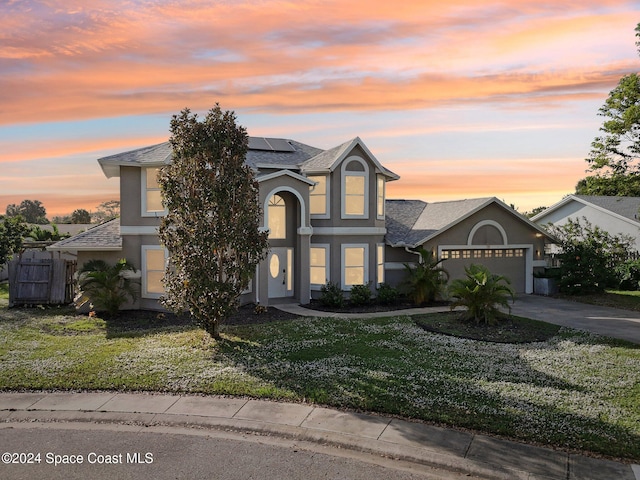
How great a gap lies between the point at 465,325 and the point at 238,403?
9.28 meters

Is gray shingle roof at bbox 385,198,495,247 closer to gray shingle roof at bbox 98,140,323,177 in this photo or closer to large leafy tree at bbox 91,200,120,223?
gray shingle roof at bbox 98,140,323,177

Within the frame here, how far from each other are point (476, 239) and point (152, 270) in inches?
557

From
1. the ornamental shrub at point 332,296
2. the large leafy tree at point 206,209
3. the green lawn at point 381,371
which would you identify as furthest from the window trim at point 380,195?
the large leafy tree at point 206,209

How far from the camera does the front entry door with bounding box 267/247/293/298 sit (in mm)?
22000

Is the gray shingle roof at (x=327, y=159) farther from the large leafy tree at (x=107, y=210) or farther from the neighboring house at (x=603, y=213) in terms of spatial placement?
the large leafy tree at (x=107, y=210)

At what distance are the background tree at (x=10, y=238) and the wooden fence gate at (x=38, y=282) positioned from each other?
10.1ft

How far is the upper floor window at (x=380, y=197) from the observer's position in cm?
2322

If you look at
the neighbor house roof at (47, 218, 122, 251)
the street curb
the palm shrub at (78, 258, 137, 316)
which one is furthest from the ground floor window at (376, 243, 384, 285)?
the street curb

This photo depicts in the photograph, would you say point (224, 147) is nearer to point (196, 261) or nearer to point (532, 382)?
point (196, 261)

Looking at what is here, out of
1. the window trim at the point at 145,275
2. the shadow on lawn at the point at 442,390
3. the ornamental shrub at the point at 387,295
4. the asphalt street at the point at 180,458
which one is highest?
the window trim at the point at 145,275

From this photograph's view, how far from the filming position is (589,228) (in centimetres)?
3062

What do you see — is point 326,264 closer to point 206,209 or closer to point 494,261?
point 494,261

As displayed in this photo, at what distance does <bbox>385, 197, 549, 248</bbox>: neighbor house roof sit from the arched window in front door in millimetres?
4830

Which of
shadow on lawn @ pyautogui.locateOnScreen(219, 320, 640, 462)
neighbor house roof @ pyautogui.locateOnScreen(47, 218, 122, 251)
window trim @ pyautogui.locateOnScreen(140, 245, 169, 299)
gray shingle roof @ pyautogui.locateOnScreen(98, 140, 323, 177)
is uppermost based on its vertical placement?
gray shingle roof @ pyautogui.locateOnScreen(98, 140, 323, 177)
